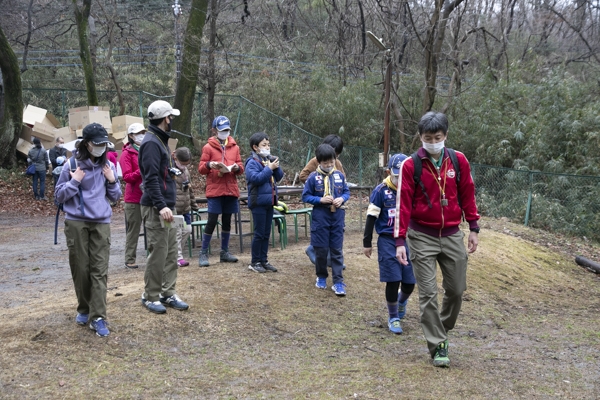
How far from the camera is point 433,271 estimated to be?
5.00 metres

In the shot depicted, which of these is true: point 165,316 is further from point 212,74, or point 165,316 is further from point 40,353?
point 212,74

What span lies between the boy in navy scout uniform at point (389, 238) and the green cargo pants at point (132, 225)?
344 cm

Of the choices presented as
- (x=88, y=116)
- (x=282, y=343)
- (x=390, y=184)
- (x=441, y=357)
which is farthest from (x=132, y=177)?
(x=88, y=116)

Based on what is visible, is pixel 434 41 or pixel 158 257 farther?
pixel 434 41

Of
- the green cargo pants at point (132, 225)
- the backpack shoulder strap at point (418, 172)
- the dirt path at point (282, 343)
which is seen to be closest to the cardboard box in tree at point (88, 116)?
the dirt path at point (282, 343)

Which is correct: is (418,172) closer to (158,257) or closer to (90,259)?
(158,257)

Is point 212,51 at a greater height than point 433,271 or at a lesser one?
greater

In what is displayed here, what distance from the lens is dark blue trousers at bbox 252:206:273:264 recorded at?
24.4 ft

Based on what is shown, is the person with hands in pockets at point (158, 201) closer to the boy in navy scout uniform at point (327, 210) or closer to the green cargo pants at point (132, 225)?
the boy in navy scout uniform at point (327, 210)

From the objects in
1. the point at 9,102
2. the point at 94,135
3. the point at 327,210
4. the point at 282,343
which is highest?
the point at 9,102

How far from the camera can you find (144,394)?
14.2ft

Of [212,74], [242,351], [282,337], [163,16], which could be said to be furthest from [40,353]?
[163,16]

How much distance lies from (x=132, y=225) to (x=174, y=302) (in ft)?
8.71

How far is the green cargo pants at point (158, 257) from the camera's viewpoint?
18.4ft
